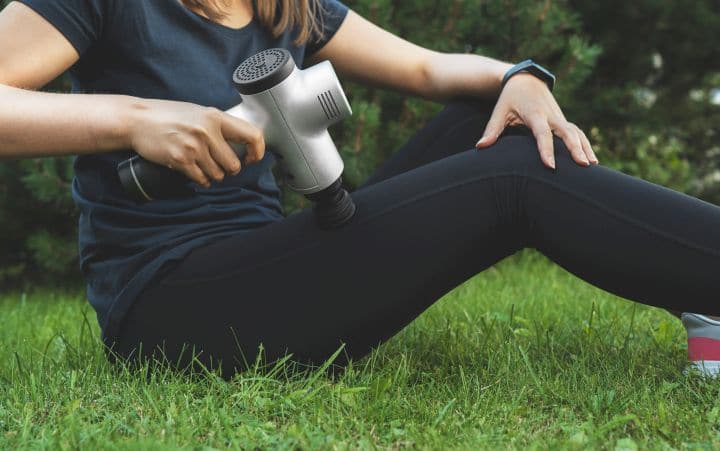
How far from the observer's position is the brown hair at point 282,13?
1.57m

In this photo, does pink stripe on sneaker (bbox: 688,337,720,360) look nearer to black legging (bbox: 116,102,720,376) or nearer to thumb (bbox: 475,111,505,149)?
black legging (bbox: 116,102,720,376)

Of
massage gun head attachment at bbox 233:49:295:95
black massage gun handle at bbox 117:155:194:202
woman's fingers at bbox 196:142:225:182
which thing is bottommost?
black massage gun handle at bbox 117:155:194:202

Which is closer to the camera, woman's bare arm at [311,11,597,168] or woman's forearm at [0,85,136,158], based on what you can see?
woman's forearm at [0,85,136,158]

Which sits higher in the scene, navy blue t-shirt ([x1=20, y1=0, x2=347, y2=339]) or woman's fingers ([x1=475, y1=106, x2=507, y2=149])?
woman's fingers ([x1=475, y1=106, x2=507, y2=149])

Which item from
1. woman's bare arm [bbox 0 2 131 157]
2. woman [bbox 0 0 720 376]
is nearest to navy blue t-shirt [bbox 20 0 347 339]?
woman [bbox 0 0 720 376]

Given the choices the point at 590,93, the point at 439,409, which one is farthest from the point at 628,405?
the point at 590,93

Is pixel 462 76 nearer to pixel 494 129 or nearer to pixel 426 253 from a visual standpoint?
pixel 494 129

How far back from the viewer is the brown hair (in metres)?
1.57

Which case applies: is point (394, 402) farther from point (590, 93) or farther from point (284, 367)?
point (590, 93)

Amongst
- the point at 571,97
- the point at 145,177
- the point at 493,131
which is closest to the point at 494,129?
the point at 493,131

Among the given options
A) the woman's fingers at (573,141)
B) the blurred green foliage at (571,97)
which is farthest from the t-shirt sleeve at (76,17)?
the blurred green foliage at (571,97)

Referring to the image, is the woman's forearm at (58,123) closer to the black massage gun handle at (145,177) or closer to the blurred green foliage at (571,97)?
the black massage gun handle at (145,177)

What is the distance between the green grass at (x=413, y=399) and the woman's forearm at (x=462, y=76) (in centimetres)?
57

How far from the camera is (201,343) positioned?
1.52m
